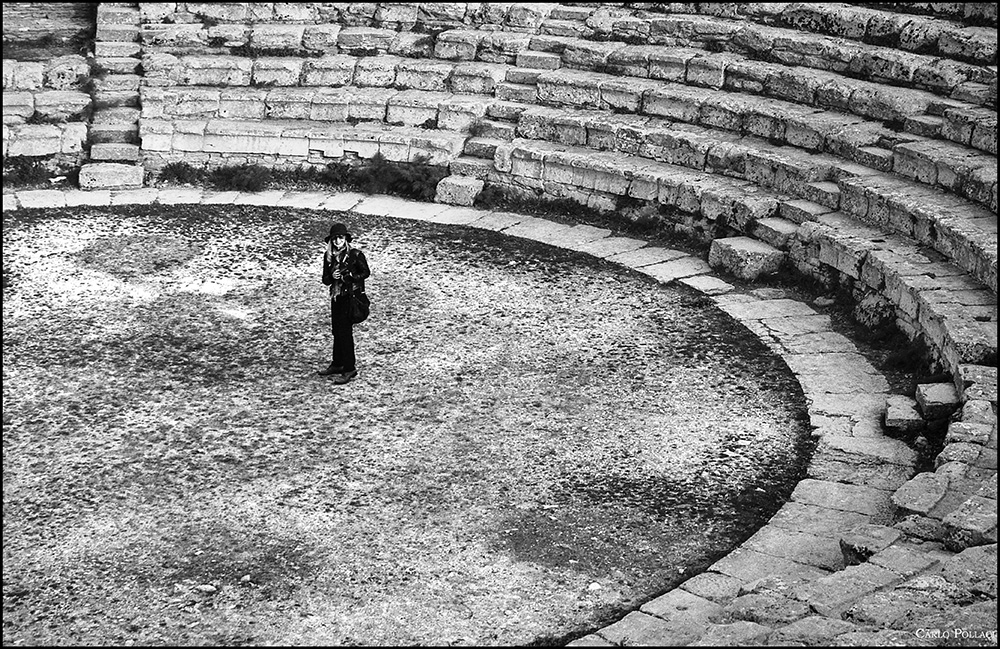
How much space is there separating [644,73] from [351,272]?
710 cm

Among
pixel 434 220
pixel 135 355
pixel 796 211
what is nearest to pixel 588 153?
pixel 434 220

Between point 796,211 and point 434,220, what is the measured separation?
4.24 meters

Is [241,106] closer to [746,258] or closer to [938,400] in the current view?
[746,258]

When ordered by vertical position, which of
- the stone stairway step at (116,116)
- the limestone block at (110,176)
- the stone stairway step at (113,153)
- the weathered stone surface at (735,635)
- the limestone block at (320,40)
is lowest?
the weathered stone surface at (735,635)

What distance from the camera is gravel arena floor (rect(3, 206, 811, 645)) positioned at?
8062 mm

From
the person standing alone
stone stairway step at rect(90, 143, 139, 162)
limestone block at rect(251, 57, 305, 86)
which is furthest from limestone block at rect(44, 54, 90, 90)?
the person standing alone

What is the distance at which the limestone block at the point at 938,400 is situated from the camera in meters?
9.91

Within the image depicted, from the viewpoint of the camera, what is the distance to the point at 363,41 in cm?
1803

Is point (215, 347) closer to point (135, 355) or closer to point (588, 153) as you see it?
point (135, 355)

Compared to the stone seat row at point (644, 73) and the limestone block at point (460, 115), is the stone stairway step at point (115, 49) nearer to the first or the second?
the stone seat row at point (644, 73)

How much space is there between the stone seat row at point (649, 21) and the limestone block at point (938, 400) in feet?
18.8

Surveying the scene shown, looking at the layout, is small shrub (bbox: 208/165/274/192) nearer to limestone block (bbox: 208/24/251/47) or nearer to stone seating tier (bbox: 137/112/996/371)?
stone seating tier (bbox: 137/112/996/371)

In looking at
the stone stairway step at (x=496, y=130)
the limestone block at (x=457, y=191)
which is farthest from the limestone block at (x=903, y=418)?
the stone stairway step at (x=496, y=130)

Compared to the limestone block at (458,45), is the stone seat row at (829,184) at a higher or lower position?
lower
